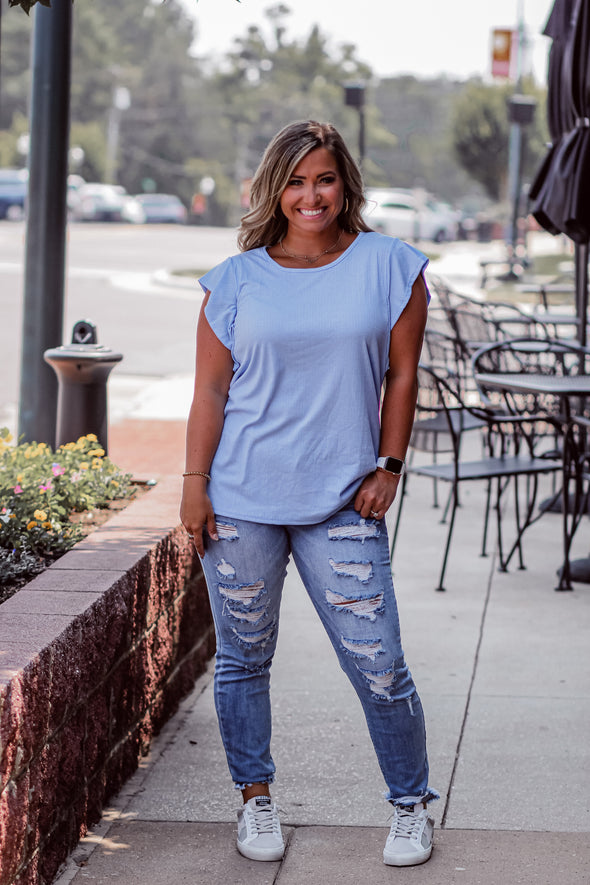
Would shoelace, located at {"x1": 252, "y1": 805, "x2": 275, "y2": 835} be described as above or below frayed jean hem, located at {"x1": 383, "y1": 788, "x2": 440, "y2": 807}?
below

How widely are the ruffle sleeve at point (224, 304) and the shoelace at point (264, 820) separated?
3.84ft

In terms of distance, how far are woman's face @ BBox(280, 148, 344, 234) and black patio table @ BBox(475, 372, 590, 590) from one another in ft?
8.55

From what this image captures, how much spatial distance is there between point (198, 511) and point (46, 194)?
324 centimetres

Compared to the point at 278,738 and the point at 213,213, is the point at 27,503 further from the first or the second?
the point at 213,213

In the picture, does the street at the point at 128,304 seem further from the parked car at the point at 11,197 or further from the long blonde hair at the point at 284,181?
the long blonde hair at the point at 284,181

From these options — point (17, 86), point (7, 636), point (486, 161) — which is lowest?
point (7, 636)

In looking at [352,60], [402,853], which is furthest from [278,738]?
[352,60]

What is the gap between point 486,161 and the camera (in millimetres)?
51312

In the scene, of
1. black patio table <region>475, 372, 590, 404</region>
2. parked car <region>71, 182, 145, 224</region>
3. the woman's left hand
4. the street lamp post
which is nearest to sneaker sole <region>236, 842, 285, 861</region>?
the woman's left hand

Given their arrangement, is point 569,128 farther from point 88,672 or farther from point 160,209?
point 160,209

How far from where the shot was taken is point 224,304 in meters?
3.11

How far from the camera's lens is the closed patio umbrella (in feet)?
23.5

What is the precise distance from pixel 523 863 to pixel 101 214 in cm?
4904

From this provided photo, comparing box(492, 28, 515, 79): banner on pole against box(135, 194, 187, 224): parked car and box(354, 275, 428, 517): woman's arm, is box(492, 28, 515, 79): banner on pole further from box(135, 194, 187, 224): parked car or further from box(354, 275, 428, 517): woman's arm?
box(135, 194, 187, 224): parked car
